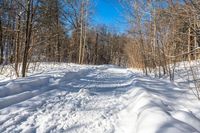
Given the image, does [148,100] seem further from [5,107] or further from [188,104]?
[5,107]

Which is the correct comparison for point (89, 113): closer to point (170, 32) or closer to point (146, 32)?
point (170, 32)

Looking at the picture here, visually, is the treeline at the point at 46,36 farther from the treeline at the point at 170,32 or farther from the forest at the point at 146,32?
the treeline at the point at 170,32

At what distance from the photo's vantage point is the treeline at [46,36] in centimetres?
998

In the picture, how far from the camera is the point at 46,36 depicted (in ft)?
37.1

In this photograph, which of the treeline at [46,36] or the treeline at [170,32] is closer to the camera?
the treeline at [170,32]

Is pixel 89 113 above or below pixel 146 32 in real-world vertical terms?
below

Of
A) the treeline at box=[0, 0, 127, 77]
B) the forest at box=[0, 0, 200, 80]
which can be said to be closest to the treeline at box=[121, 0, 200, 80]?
the forest at box=[0, 0, 200, 80]

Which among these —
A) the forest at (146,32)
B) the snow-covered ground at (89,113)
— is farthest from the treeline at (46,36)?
the snow-covered ground at (89,113)

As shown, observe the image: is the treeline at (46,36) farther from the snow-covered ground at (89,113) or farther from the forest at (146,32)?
the snow-covered ground at (89,113)

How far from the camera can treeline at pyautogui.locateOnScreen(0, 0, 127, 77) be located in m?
9.98

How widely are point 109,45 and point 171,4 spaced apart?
6263 centimetres

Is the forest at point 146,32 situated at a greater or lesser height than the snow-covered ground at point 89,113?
greater

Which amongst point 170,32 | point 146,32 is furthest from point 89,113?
point 146,32

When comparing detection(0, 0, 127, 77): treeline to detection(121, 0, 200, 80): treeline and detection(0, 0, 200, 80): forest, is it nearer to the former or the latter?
detection(0, 0, 200, 80): forest
